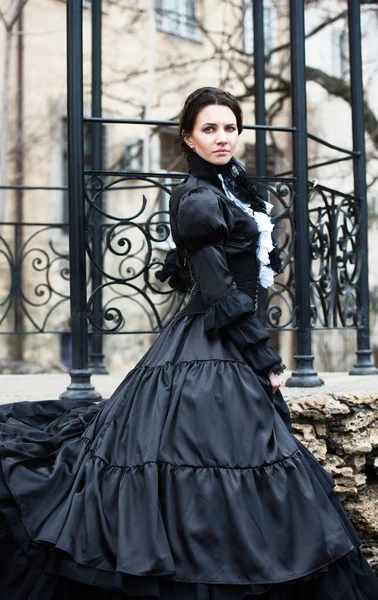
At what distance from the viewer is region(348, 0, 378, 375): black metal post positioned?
4.45m

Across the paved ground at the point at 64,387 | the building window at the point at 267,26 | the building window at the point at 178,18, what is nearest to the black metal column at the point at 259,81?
the paved ground at the point at 64,387

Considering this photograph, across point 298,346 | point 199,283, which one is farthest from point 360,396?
point 199,283

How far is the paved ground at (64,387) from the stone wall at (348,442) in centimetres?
7

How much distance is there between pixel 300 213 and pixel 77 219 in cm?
113

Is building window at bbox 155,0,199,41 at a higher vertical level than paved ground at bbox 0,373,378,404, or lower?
higher

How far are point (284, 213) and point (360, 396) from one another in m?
0.99

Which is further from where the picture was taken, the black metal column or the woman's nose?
the black metal column

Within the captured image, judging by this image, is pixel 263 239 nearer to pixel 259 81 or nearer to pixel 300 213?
pixel 300 213

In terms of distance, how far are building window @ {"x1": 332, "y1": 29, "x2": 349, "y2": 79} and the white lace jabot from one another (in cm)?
1091

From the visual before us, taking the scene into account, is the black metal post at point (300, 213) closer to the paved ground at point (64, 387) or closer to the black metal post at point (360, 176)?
the paved ground at point (64, 387)

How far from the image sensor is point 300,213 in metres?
3.75

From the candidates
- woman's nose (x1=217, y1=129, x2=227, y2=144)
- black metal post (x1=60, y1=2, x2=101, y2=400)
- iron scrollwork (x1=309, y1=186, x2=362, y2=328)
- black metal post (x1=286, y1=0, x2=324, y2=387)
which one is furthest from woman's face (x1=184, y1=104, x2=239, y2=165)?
iron scrollwork (x1=309, y1=186, x2=362, y2=328)

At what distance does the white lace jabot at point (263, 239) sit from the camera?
2.76 meters

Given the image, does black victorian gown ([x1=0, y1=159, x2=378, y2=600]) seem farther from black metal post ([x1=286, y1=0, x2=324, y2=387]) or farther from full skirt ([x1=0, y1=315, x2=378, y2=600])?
black metal post ([x1=286, y1=0, x2=324, y2=387])
